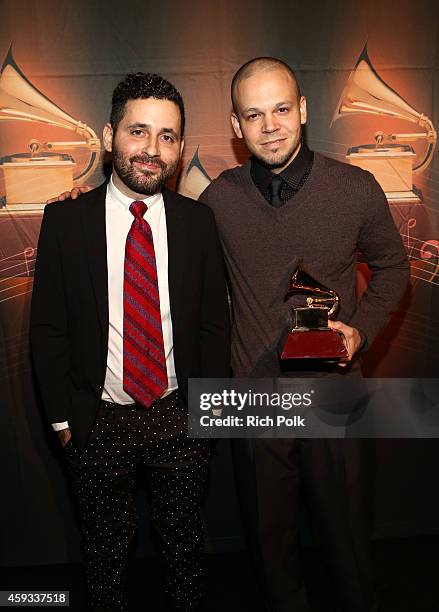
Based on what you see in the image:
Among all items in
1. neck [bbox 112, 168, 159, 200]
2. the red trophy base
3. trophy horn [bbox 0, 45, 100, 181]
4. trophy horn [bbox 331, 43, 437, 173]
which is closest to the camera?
the red trophy base

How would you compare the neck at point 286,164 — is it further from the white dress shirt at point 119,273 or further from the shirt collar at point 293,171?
the white dress shirt at point 119,273

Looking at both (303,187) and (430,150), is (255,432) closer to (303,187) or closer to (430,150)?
(303,187)

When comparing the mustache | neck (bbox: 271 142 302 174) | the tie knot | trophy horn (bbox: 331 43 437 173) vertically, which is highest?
trophy horn (bbox: 331 43 437 173)

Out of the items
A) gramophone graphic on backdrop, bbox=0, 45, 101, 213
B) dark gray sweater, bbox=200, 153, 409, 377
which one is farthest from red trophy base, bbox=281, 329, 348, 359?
gramophone graphic on backdrop, bbox=0, 45, 101, 213

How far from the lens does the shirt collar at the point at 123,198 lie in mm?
A: 2100

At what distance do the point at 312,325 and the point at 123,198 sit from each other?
724 mm

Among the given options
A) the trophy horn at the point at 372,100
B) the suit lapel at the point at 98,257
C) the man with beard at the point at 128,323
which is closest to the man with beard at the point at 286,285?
the man with beard at the point at 128,323

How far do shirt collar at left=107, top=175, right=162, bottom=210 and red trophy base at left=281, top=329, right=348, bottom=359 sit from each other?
62cm

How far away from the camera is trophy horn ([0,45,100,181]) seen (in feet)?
8.39

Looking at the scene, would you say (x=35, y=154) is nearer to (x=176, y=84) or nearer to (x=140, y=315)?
(x=176, y=84)

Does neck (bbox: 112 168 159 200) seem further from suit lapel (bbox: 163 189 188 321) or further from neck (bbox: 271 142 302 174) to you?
neck (bbox: 271 142 302 174)

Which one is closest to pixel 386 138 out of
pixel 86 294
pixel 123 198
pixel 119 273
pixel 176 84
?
pixel 176 84

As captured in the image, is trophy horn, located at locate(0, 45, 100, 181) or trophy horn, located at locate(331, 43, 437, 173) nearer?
trophy horn, located at locate(0, 45, 100, 181)

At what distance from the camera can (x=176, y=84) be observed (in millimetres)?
2613
